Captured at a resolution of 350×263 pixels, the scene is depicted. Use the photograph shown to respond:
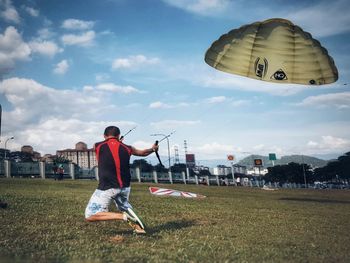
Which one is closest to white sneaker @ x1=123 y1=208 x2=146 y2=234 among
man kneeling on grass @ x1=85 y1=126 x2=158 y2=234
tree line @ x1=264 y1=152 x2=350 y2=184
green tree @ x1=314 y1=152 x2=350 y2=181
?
man kneeling on grass @ x1=85 y1=126 x2=158 y2=234

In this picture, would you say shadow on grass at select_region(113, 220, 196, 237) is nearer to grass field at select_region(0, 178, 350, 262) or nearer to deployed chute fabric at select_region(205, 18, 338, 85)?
grass field at select_region(0, 178, 350, 262)

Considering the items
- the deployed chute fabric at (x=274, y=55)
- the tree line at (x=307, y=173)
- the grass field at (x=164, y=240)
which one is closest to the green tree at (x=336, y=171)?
the tree line at (x=307, y=173)

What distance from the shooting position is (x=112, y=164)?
815cm

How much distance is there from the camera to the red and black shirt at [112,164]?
8133 millimetres

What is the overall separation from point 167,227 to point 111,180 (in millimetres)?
2353

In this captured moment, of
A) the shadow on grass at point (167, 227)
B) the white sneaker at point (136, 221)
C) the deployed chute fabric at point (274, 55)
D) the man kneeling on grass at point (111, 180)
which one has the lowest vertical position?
the shadow on grass at point (167, 227)

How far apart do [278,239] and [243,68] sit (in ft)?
22.9

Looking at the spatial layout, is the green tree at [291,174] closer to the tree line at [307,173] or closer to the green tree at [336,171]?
the tree line at [307,173]

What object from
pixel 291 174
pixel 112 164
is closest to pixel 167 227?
pixel 112 164

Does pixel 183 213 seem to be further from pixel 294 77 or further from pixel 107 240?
pixel 294 77

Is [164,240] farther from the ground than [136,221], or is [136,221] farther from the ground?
[136,221]

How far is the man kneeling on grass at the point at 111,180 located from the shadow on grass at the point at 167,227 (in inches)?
17.4

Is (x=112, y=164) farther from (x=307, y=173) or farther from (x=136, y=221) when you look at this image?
(x=307, y=173)

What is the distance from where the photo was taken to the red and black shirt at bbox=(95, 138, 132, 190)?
320 inches
